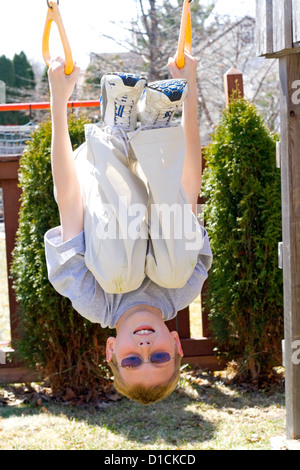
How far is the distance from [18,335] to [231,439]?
5.64 ft

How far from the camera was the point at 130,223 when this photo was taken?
8.05ft

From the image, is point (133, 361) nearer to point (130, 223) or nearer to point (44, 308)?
point (130, 223)

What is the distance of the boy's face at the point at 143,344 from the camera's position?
99.7 inches

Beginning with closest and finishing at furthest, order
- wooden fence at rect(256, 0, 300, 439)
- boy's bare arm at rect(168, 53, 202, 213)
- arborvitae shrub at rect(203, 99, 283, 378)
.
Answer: boy's bare arm at rect(168, 53, 202, 213) → wooden fence at rect(256, 0, 300, 439) → arborvitae shrub at rect(203, 99, 283, 378)

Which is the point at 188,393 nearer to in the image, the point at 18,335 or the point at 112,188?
the point at 18,335

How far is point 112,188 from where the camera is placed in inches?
98.2

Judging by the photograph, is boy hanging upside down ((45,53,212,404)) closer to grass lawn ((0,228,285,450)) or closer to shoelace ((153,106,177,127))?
shoelace ((153,106,177,127))

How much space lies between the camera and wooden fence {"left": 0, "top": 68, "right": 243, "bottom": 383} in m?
4.76

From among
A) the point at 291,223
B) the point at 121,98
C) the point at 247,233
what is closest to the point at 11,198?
the point at 247,233

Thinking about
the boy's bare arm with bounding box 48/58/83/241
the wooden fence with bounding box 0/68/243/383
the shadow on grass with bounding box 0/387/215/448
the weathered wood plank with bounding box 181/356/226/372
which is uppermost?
the boy's bare arm with bounding box 48/58/83/241

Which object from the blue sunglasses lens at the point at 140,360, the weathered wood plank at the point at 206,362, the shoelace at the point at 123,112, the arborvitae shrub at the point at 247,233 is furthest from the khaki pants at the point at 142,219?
the weathered wood plank at the point at 206,362

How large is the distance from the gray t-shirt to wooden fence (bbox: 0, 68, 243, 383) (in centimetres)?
212

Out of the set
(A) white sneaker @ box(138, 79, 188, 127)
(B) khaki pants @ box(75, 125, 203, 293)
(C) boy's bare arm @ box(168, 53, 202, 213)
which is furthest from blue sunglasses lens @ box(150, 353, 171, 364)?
(A) white sneaker @ box(138, 79, 188, 127)

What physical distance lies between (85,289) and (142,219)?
1.33 feet
